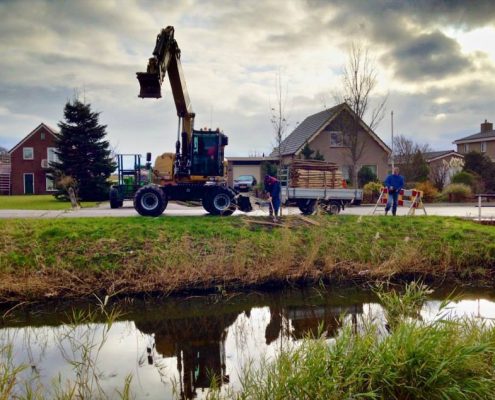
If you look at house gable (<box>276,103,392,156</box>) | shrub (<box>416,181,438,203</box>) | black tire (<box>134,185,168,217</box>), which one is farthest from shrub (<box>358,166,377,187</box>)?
black tire (<box>134,185,168,217</box>)

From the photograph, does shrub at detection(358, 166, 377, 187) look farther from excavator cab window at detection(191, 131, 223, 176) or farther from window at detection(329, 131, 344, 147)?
excavator cab window at detection(191, 131, 223, 176)

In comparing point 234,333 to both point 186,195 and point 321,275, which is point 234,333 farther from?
point 186,195

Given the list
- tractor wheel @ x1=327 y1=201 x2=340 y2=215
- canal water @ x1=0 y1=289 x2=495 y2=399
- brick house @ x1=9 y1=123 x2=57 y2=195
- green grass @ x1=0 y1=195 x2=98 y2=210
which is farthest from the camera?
brick house @ x1=9 y1=123 x2=57 y2=195

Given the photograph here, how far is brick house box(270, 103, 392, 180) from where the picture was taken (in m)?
29.2

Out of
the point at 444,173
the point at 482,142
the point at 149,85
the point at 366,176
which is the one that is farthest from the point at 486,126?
the point at 149,85

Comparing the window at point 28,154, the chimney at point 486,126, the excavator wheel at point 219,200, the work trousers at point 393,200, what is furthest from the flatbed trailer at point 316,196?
the chimney at point 486,126

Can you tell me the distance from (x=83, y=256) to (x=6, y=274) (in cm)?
155

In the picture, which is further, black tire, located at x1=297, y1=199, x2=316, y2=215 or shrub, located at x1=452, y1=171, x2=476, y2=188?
shrub, located at x1=452, y1=171, x2=476, y2=188

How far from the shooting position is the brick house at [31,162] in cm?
3956

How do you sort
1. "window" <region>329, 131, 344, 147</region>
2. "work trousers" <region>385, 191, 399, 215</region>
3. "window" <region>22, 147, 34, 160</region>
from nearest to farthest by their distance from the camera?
"work trousers" <region>385, 191, 399, 215</region>
"window" <region>329, 131, 344, 147</region>
"window" <region>22, 147, 34, 160</region>

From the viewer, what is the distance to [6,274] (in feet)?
28.5

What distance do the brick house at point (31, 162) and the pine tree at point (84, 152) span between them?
13.5 m

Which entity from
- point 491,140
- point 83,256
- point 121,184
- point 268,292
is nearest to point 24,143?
point 121,184

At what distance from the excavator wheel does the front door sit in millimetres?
32199
